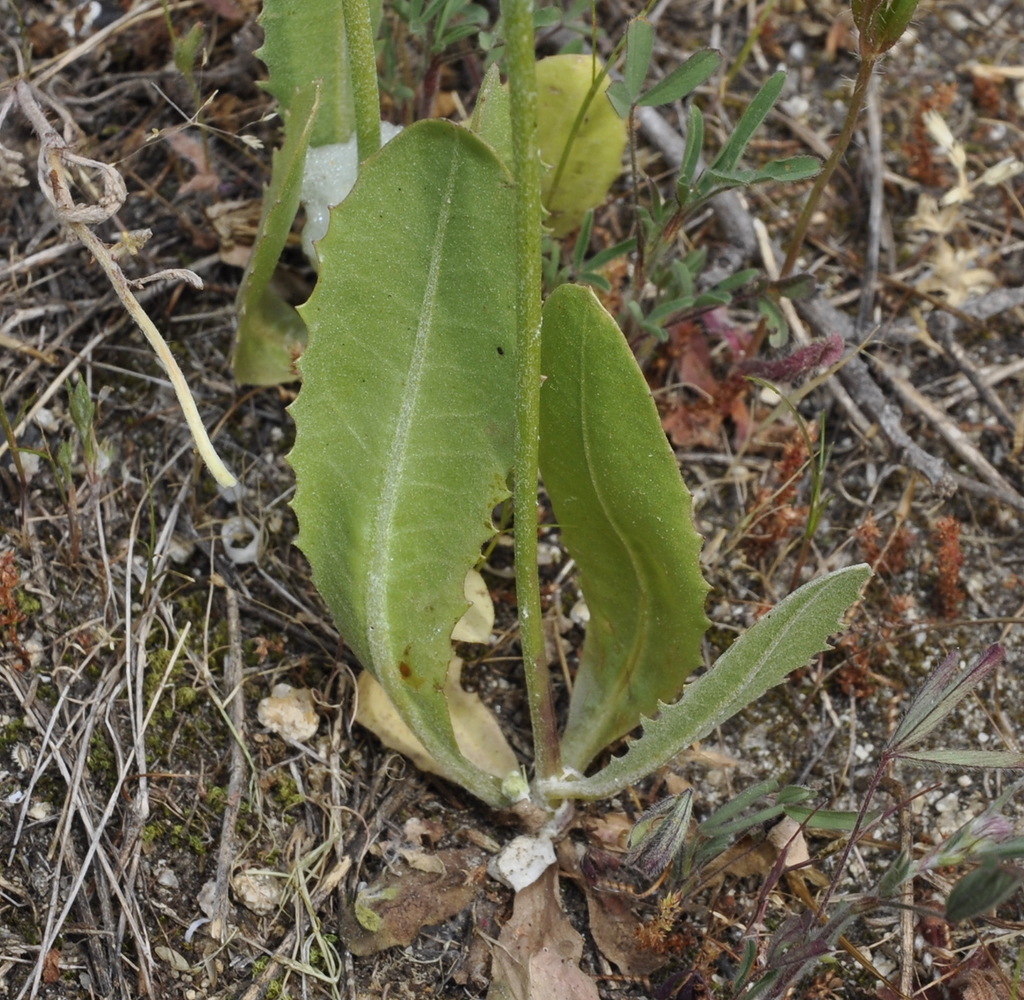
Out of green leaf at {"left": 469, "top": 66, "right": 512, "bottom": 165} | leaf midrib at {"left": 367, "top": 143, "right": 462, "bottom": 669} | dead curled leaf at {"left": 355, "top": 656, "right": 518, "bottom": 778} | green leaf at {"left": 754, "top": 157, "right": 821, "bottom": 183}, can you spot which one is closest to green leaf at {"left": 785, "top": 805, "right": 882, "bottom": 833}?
dead curled leaf at {"left": 355, "top": 656, "right": 518, "bottom": 778}

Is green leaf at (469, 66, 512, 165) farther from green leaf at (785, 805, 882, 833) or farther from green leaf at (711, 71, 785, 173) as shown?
green leaf at (785, 805, 882, 833)

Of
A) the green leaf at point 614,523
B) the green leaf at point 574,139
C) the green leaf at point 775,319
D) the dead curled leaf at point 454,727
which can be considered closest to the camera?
the green leaf at point 614,523

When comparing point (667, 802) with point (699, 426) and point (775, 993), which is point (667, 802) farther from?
point (699, 426)

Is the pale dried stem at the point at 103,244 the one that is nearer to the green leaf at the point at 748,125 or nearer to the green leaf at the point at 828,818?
the green leaf at the point at 748,125

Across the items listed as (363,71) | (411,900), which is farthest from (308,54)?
(411,900)

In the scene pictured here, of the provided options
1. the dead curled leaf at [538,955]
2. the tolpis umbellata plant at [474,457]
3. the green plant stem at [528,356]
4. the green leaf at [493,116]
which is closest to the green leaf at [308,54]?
the tolpis umbellata plant at [474,457]

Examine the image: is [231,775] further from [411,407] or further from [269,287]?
[269,287]

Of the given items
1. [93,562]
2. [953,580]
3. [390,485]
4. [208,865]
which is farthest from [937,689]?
[93,562]
